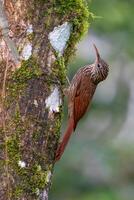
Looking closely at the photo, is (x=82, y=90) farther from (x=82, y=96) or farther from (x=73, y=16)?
(x=73, y=16)

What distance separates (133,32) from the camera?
556 inches

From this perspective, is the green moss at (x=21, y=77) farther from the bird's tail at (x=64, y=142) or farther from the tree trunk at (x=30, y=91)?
the bird's tail at (x=64, y=142)

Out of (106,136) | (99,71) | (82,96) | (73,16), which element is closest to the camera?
(73,16)

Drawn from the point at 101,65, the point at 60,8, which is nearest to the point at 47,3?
the point at 60,8

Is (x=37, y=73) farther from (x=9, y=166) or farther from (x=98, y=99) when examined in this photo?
(x=98, y=99)

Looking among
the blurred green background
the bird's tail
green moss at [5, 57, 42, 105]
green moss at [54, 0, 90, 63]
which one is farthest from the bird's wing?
the blurred green background

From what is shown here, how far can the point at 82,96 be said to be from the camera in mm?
7449

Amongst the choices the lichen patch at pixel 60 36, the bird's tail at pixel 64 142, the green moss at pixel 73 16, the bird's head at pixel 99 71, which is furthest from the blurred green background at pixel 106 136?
the lichen patch at pixel 60 36

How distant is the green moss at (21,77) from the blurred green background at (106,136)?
7.69 meters

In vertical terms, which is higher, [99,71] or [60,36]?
[60,36]

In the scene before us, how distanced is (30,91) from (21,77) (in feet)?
0.31

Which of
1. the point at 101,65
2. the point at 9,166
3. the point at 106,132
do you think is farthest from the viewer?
the point at 106,132

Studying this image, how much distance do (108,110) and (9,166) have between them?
925 cm

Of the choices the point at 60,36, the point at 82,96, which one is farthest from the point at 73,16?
the point at 82,96
